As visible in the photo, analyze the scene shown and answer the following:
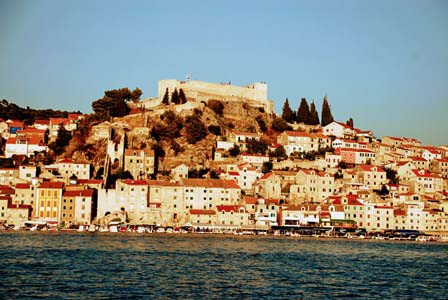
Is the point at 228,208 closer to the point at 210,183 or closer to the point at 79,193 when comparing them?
the point at 210,183

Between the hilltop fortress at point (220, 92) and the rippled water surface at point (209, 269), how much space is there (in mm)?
41301

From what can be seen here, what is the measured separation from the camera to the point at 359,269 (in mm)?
44438

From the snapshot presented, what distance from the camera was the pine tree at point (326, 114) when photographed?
356 feet

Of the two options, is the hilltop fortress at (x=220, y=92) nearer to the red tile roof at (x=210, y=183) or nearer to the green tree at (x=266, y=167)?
the green tree at (x=266, y=167)

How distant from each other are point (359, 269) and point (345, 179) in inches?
Result: 1649

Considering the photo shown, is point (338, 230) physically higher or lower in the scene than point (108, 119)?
lower

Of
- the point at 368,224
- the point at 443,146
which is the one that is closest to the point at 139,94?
the point at 368,224

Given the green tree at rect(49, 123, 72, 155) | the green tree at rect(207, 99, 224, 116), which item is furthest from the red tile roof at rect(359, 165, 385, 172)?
the green tree at rect(49, 123, 72, 155)

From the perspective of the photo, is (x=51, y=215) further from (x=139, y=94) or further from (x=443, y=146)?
(x=443, y=146)

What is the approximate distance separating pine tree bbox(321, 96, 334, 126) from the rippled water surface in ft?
147

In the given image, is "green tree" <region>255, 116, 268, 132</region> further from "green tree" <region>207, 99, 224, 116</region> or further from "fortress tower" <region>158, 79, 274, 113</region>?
"green tree" <region>207, 99, 224, 116</region>

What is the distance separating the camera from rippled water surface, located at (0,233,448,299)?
32.2 metres

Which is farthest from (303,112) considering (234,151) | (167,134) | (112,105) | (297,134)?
(112,105)

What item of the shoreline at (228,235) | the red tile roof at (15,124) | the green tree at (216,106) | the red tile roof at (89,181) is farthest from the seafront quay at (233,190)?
the green tree at (216,106)
